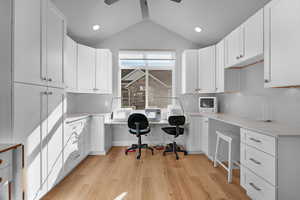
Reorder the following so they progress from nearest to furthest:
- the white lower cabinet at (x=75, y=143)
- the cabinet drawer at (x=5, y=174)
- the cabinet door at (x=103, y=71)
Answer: the cabinet drawer at (x=5, y=174) → the white lower cabinet at (x=75, y=143) → the cabinet door at (x=103, y=71)

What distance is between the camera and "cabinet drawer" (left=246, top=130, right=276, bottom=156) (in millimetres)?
1442

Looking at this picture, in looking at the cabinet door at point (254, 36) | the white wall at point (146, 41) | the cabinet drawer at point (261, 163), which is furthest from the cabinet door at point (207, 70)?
the cabinet drawer at point (261, 163)

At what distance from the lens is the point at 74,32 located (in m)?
3.27

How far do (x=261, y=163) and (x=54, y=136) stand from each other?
230 cm

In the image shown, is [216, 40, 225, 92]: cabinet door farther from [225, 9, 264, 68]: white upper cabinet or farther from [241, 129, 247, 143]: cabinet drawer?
[241, 129, 247, 143]: cabinet drawer

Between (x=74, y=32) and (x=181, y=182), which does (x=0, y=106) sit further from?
(x=74, y=32)

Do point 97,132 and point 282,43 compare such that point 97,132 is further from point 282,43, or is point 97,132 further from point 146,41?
point 282,43

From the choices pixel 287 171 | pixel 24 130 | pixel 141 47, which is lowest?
pixel 287 171

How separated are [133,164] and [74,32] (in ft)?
9.30

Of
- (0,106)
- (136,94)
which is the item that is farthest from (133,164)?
(0,106)

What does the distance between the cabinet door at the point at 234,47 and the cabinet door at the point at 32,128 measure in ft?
8.60

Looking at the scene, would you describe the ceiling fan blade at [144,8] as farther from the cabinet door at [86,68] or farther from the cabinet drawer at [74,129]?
the cabinet drawer at [74,129]

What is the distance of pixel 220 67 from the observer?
9.85ft

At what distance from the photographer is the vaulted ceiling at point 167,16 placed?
8.37ft
